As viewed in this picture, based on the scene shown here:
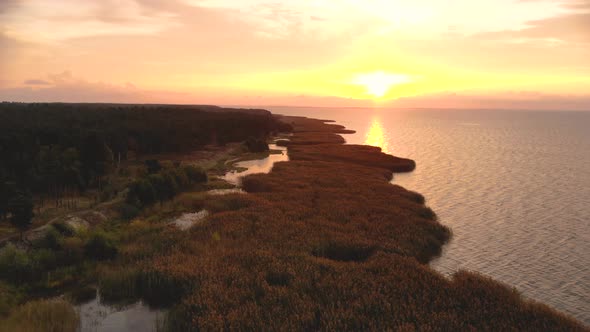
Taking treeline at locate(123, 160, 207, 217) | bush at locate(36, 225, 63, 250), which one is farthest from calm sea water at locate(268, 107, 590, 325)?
treeline at locate(123, 160, 207, 217)

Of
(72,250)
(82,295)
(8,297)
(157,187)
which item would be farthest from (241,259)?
(157,187)

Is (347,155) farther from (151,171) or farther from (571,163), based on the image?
(571,163)

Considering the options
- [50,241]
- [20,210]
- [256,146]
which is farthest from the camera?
[256,146]

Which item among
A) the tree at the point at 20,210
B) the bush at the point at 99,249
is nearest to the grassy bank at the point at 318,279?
the bush at the point at 99,249

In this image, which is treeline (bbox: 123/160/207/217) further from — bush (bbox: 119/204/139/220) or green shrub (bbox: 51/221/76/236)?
green shrub (bbox: 51/221/76/236)

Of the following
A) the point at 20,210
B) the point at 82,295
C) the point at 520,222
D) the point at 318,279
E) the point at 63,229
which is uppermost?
the point at 20,210

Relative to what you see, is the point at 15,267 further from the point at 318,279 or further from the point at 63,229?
the point at 318,279

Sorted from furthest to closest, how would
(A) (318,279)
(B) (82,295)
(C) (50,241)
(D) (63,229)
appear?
(D) (63,229) → (C) (50,241) → (A) (318,279) → (B) (82,295)
